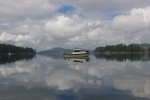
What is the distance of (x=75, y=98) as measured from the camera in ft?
65.7

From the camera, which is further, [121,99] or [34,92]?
[34,92]

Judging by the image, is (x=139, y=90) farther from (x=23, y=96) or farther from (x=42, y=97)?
(x=23, y=96)

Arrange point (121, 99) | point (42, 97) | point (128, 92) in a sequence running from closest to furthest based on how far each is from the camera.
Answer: point (121, 99)
point (42, 97)
point (128, 92)

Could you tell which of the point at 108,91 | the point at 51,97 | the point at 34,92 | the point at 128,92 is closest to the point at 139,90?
the point at 128,92

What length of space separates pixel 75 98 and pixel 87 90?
402 cm

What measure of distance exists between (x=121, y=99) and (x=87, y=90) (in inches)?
199

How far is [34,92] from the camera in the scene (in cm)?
2316

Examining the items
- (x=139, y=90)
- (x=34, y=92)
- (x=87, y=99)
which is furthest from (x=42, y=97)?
(x=139, y=90)

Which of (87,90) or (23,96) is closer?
(23,96)

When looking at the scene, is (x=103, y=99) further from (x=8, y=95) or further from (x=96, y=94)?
(x=8, y=95)

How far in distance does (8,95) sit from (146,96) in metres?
12.7

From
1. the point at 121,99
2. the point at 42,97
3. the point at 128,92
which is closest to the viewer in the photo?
the point at 121,99

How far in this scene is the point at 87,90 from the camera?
23.9 meters

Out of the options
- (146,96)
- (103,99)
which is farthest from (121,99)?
(146,96)
